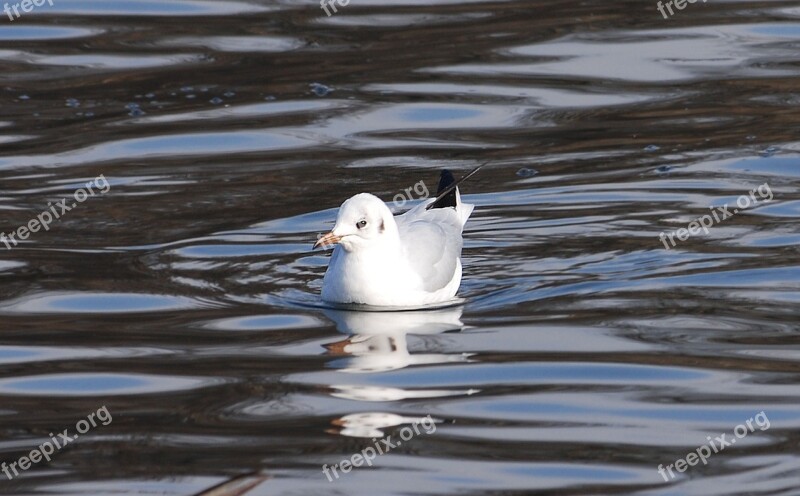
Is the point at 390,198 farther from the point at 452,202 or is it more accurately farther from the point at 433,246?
the point at 433,246

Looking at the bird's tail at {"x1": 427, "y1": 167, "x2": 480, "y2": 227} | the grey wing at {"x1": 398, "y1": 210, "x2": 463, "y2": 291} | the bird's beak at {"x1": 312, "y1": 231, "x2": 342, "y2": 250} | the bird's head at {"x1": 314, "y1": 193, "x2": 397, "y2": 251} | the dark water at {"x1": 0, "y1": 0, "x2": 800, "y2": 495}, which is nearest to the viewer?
the dark water at {"x1": 0, "y1": 0, "x2": 800, "y2": 495}

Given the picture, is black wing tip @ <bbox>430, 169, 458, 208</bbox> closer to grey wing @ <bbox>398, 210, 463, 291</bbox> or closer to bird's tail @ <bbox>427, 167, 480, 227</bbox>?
bird's tail @ <bbox>427, 167, 480, 227</bbox>

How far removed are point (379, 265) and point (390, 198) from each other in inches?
100.0

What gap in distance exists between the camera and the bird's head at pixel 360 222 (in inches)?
379

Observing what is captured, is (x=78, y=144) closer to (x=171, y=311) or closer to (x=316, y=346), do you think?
(x=171, y=311)

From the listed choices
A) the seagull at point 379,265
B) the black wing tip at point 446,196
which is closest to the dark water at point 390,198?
the seagull at point 379,265

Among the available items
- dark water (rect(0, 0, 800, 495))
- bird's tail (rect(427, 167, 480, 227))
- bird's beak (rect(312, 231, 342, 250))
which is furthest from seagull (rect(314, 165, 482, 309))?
bird's tail (rect(427, 167, 480, 227))

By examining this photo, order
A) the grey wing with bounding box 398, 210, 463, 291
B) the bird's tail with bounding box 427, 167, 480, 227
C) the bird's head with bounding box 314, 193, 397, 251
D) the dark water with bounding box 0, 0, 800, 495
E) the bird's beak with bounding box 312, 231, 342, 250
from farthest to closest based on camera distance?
the bird's tail with bounding box 427, 167, 480, 227
the grey wing with bounding box 398, 210, 463, 291
the bird's head with bounding box 314, 193, 397, 251
the bird's beak with bounding box 312, 231, 342, 250
the dark water with bounding box 0, 0, 800, 495

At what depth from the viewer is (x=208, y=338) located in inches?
354

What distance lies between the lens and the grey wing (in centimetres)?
991

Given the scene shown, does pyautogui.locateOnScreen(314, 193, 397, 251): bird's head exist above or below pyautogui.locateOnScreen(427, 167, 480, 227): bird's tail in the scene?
above

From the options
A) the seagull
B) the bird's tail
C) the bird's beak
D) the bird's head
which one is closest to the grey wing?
the seagull

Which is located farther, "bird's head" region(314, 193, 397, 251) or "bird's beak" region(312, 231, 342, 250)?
"bird's head" region(314, 193, 397, 251)

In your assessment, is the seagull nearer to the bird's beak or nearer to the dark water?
the bird's beak
